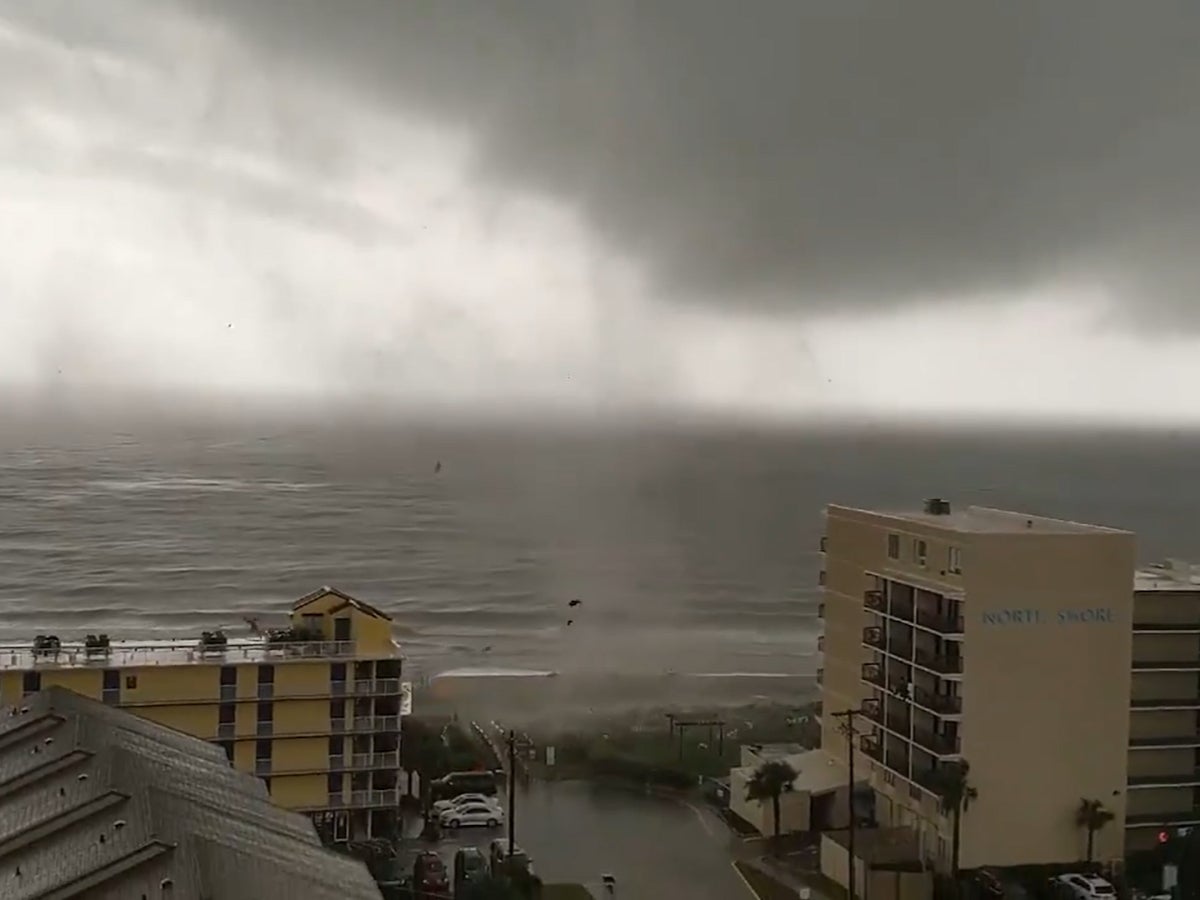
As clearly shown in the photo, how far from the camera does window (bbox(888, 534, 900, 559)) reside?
24.0 meters

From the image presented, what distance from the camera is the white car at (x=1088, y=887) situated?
20016 mm

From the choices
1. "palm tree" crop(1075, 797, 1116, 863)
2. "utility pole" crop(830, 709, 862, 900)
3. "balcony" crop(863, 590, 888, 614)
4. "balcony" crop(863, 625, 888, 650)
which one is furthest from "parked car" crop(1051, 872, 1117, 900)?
"balcony" crop(863, 590, 888, 614)

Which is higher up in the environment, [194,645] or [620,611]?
[194,645]

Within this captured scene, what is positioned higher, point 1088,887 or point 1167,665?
point 1167,665

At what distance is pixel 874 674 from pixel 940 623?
2.78m

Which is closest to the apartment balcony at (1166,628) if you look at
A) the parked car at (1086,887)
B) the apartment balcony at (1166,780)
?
the apartment balcony at (1166,780)

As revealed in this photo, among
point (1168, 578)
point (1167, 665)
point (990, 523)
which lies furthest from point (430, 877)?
point (1168, 578)

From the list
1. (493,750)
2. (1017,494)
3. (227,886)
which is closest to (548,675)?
(493,750)

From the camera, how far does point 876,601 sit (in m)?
24.4

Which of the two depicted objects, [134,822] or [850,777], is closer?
[134,822]

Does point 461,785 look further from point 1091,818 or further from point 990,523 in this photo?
point 1091,818

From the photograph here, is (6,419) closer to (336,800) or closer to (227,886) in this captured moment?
(336,800)

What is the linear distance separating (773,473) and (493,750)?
109 meters

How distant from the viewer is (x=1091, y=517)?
9900 cm
